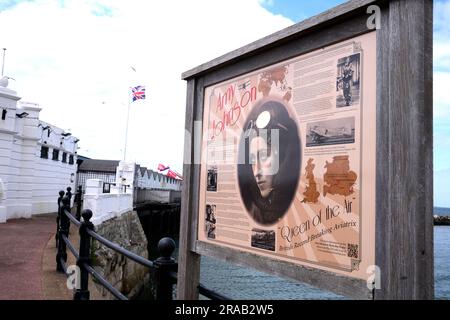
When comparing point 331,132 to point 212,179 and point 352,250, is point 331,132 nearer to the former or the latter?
→ point 352,250

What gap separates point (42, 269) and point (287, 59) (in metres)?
5.70

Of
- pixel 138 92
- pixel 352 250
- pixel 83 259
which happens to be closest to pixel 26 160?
pixel 83 259

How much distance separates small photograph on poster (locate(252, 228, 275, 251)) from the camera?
2.12 metres

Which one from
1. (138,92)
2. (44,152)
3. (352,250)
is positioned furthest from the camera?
(138,92)

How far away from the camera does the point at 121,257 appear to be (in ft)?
43.8

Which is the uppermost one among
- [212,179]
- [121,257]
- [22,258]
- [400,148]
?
[400,148]

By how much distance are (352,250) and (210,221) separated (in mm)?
1055

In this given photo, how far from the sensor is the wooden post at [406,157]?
4.97 feet

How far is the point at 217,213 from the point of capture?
254 cm

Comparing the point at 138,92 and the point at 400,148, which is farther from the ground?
Result: the point at 138,92

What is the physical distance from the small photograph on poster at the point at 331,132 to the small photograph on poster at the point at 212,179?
81cm

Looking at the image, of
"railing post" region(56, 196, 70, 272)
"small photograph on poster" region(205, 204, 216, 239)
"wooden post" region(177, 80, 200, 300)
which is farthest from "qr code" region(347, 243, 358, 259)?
"railing post" region(56, 196, 70, 272)

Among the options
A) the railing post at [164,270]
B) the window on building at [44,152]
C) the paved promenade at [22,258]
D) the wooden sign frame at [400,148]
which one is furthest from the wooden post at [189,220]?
the window on building at [44,152]
